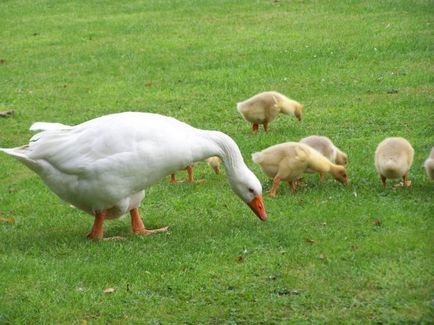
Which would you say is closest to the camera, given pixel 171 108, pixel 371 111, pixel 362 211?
pixel 362 211

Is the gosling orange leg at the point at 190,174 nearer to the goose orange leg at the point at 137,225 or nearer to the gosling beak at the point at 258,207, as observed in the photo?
the goose orange leg at the point at 137,225

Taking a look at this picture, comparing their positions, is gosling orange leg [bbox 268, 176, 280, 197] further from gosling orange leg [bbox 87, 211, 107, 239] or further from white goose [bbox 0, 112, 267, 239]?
gosling orange leg [bbox 87, 211, 107, 239]

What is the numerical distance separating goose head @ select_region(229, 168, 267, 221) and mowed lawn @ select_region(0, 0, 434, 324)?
13cm

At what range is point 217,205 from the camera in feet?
30.4

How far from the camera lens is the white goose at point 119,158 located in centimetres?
803

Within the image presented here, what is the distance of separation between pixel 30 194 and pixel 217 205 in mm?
2245

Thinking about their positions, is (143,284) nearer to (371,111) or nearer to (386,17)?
(371,111)

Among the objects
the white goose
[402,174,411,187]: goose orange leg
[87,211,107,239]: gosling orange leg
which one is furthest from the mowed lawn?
the white goose

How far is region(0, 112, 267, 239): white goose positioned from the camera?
8.03 m

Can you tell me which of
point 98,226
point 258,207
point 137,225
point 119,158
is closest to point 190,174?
point 137,225

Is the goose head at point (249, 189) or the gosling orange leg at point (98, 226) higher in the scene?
the goose head at point (249, 189)

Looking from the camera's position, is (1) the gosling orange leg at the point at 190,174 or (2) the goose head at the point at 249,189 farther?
(1) the gosling orange leg at the point at 190,174

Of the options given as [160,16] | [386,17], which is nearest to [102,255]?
[386,17]

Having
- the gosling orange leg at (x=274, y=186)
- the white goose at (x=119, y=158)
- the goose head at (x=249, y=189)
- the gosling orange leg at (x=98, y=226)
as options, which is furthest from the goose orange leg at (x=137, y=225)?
the gosling orange leg at (x=274, y=186)
